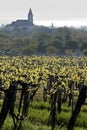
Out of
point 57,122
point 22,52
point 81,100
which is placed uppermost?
point 22,52

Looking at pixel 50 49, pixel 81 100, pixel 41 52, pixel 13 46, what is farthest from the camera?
pixel 13 46

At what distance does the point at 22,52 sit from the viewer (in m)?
129

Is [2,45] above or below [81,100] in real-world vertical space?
above

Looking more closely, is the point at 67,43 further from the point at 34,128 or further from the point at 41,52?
the point at 34,128

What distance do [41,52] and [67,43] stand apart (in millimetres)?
11666

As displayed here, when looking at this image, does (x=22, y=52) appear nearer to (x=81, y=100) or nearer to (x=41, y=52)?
(x=41, y=52)

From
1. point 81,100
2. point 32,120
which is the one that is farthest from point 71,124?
point 32,120

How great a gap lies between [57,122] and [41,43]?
395 feet

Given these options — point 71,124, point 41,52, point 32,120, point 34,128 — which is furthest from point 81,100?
point 41,52

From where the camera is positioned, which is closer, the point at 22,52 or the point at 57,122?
the point at 57,122

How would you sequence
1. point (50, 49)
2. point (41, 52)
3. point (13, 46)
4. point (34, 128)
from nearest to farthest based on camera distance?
point (34, 128) → point (50, 49) → point (41, 52) → point (13, 46)

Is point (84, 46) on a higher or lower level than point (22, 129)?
higher

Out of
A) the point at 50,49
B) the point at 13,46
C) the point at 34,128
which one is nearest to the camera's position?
the point at 34,128

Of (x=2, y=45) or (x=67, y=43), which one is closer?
(x=67, y=43)
